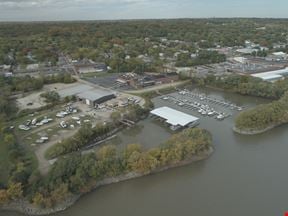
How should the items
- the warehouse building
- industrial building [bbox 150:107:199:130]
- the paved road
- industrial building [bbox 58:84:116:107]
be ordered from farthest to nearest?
the paved road < industrial building [bbox 58:84:116:107] < the warehouse building < industrial building [bbox 150:107:199:130]

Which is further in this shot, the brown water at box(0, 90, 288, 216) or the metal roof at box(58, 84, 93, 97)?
the metal roof at box(58, 84, 93, 97)

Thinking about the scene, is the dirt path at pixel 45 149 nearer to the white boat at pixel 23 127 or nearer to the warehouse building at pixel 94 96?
the white boat at pixel 23 127

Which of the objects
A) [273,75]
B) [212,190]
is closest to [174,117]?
[212,190]

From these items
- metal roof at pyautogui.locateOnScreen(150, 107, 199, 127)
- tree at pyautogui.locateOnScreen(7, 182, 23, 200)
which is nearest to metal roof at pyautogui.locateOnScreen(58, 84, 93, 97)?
metal roof at pyautogui.locateOnScreen(150, 107, 199, 127)

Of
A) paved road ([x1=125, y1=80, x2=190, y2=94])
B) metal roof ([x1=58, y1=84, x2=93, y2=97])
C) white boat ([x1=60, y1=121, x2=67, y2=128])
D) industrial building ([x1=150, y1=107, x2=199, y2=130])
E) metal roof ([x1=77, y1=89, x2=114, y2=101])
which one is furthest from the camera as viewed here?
paved road ([x1=125, y1=80, x2=190, y2=94])

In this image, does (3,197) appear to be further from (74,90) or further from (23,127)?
(74,90)

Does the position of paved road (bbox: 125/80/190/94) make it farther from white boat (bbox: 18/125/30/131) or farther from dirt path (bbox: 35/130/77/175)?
white boat (bbox: 18/125/30/131)

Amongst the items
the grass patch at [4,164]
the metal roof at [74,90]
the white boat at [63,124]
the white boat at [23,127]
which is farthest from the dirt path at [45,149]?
the metal roof at [74,90]

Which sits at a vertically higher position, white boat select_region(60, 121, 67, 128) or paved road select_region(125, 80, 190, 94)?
white boat select_region(60, 121, 67, 128)
